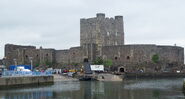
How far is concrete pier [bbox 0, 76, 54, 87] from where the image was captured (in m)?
37.6

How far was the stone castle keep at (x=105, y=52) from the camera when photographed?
67.8 meters

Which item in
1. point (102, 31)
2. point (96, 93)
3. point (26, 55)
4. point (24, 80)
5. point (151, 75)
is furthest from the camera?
point (102, 31)

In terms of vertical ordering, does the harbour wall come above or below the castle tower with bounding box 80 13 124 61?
below

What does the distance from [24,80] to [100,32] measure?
1282 inches

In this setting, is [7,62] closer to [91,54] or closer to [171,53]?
[91,54]

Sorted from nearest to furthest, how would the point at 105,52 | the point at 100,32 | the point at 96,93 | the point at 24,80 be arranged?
the point at 96,93, the point at 24,80, the point at 105,52, the point at 100,32

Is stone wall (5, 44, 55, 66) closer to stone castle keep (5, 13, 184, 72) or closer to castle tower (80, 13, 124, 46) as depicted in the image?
stone castle keep (5, 13, 184, 72)

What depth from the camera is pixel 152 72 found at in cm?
6475

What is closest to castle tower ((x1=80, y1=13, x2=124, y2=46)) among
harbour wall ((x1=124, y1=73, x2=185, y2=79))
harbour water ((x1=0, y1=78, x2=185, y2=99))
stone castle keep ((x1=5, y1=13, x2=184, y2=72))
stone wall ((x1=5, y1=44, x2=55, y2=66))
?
stone castle keep ((x1=5, y1=13, x2=184, y2=72))

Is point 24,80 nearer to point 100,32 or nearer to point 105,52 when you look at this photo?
point 105,52

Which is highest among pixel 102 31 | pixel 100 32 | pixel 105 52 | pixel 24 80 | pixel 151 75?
pixel 102 31

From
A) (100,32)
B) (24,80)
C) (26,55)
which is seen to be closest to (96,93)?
(24,80)

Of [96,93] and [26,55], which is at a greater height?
[26,55]

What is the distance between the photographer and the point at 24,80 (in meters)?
40.6
